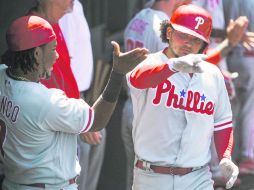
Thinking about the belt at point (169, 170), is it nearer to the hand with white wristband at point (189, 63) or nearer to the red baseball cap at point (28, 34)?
the hand with white wristband at point (189, 63)

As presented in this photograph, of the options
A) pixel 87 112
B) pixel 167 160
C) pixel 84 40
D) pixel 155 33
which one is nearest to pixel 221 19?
pixel 155 33

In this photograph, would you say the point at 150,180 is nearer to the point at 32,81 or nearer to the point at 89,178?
the point at 32,81

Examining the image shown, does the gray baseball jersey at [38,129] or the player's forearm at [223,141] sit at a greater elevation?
the gray baseball jersey at [38,129]

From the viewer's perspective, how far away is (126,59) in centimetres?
368

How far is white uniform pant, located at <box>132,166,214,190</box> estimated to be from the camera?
4.12m

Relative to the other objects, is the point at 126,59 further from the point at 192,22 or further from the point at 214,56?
the point at 214,56

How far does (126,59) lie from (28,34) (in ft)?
1.70

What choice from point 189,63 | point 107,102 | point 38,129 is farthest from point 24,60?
point 189,63

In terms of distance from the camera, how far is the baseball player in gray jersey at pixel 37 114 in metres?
3.52

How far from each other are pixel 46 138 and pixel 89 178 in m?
2.30

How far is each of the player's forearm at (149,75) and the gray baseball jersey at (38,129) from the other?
0.43 metres

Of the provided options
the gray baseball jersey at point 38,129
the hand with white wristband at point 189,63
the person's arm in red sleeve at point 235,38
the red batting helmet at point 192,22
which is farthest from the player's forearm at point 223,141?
the person's arm in red sleeve at point 235,38

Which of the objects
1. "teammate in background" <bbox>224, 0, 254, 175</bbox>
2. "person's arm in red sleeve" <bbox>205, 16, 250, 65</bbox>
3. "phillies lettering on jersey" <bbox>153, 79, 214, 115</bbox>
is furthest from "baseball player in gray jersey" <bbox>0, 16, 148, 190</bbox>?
"teammate in background" <bbox>224, 0, 254, 175</bbox>

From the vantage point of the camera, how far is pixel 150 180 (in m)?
4.17
